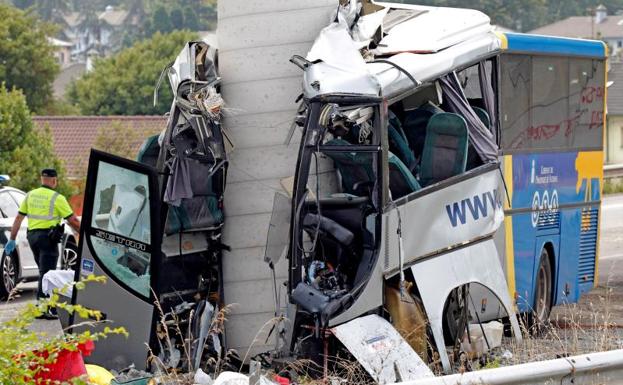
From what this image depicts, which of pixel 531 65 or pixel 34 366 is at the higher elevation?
pixel 531 65

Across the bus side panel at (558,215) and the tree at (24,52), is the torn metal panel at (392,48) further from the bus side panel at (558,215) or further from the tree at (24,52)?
the tree at (24,52)

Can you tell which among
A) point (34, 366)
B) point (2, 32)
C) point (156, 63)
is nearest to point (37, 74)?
point (2, 32)

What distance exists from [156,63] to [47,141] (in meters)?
47.1

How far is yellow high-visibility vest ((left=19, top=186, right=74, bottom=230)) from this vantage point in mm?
16203

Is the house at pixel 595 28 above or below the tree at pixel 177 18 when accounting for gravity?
below

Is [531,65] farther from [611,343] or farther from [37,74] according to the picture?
[37,74]

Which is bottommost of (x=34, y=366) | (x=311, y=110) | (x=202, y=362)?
(x=202, y=362)

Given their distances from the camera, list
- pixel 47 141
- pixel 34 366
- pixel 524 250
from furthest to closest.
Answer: pixel 47 141
pixel 524 250
pixel 34 366

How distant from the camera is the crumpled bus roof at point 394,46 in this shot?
10.5 meters

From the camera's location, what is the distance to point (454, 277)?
36.9 feet

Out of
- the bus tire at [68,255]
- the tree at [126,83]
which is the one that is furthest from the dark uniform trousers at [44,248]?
the tree at [126,83]

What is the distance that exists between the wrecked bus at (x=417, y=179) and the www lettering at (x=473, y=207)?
0.01 m

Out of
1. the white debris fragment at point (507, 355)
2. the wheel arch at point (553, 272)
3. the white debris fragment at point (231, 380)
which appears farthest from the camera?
the wheel arch at point (553, 272)

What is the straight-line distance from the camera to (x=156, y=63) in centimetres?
8844
